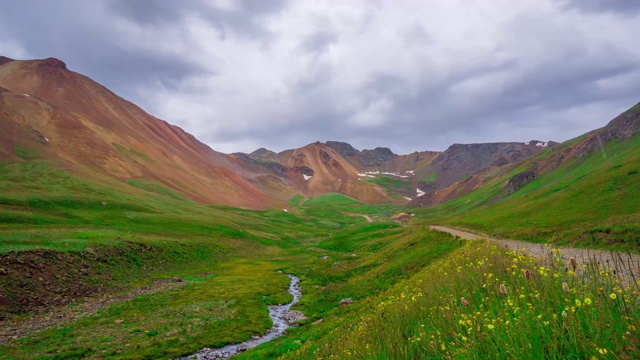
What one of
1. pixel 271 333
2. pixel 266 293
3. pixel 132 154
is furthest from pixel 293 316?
pixel 132 154

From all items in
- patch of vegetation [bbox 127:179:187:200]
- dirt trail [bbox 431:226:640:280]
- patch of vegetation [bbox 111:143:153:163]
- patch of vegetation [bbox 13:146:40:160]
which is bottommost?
dirt trail [bbox 431:226:640:280]

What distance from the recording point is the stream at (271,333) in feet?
88.5

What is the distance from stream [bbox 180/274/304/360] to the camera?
26987 mm

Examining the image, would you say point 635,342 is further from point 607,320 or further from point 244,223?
point 244,223

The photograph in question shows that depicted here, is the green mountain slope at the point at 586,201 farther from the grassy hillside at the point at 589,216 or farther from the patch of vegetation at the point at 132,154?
the patch of vegetation at the point at 132,154

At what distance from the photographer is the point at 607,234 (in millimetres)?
32875

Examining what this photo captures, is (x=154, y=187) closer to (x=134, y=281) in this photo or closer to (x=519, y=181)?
(x=134, y=281)

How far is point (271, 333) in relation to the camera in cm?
3272

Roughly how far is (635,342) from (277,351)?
21.6m

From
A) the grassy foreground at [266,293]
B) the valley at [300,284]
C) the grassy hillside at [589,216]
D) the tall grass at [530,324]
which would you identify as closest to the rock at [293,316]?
the grassy foreground at [266,293]

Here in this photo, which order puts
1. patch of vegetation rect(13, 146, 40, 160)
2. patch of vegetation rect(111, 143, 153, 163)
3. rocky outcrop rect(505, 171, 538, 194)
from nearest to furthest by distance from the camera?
patch of vegetation rect(13, 146, 40, 160) < rocky outcrop rect(505, 171, 538, 194) < patch of vegetation rect(111, 143, 153, 163)

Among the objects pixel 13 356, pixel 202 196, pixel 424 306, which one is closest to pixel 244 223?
pixel 202 196

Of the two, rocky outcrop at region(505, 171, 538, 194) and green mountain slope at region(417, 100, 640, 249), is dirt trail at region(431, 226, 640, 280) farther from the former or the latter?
rocky outcrop at region(505, 171, 538, 194)

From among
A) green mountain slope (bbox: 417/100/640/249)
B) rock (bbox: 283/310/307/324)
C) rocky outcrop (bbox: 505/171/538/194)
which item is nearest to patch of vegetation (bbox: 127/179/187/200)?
green mountain slope (bbox: 417/100/640/249)
